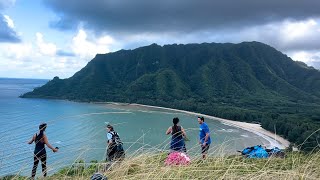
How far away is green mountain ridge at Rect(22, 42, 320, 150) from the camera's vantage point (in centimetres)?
12288

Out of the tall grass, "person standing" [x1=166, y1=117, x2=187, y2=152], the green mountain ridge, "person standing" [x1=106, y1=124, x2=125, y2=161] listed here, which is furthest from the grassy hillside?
the green mountain ridge

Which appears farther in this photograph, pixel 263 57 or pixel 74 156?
pixel 263 57

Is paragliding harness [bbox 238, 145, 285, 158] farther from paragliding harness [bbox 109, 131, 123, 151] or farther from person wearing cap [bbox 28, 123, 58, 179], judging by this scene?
person wearing cap [bbox 28, 123, 58, 179]

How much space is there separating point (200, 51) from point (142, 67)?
30.7 m

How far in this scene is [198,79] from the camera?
146m

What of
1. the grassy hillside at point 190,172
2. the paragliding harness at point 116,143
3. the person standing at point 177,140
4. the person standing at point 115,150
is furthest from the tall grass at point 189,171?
the person standing at point 177,140

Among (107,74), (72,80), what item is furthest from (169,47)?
(72,80)

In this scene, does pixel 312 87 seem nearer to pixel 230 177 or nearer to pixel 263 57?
pixel 263 57

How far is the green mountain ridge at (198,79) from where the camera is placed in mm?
122875

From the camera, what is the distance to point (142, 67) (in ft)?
534

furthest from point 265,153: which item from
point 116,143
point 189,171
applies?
point 189,171

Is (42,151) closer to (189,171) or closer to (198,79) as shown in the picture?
(189,171)

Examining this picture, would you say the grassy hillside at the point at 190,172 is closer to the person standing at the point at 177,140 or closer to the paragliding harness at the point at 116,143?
the paragliding harness at the point at 116,143

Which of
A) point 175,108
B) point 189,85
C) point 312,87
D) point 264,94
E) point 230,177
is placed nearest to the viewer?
point 230,177
